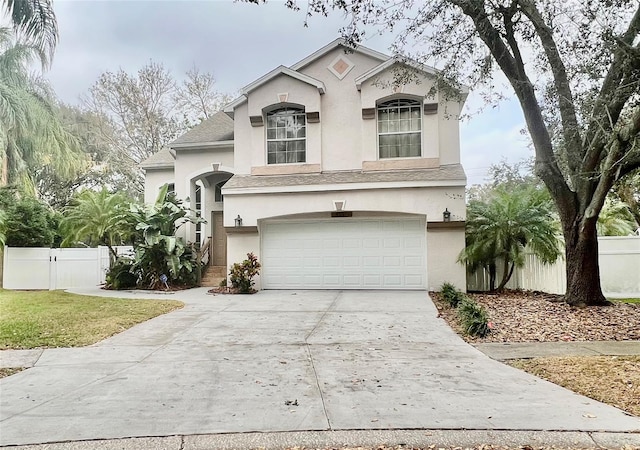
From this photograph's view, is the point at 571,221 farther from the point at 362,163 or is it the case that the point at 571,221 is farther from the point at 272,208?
the point at 272,208

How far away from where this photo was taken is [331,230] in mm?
13711

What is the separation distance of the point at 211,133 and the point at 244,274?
6504 mm

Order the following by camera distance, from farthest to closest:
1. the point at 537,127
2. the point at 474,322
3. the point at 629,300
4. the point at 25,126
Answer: the point at 25,126 < the point at 629,300 < the point at 537,127 < the point at 474,322

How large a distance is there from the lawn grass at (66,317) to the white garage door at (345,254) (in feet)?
13.1

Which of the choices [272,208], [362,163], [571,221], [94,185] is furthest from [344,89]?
[94,185]

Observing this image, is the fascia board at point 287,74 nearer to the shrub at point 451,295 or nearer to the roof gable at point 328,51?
the roof gable at point 328,51

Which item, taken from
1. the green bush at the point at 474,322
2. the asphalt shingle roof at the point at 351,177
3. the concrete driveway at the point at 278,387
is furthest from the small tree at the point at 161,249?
the green bush at the point at 474,322

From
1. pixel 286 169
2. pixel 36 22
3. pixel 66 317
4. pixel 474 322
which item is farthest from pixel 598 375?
pixel 36 22

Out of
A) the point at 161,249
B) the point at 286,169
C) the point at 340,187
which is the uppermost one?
the point at 286,169

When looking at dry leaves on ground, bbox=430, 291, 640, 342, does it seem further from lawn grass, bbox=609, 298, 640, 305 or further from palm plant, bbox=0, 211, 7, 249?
palm plant, bbox=0, 211, 7, 249

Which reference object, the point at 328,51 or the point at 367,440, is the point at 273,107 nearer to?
the point at 328,51

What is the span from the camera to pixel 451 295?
1070 centimetres

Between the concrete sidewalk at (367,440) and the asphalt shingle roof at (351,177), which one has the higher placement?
the asphalt shingle roof at (351,177)

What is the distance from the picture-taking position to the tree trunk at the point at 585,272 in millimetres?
9375
